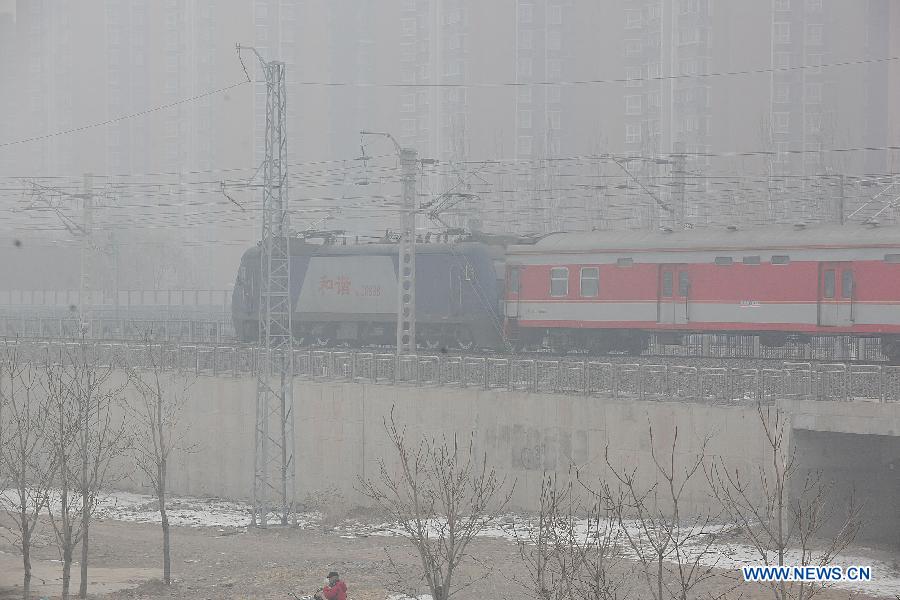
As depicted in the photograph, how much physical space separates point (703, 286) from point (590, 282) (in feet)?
11.7

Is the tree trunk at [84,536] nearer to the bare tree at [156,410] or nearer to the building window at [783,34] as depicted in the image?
the bare tree at [156,410]

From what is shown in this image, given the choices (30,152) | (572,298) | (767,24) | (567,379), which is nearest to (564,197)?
(767,24)

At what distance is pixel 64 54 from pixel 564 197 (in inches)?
2459

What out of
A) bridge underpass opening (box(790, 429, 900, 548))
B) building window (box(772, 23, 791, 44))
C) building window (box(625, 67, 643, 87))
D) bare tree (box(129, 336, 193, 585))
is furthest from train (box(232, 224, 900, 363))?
building window (box(625, 67, 643, 87))

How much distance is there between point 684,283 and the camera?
34.7 metres

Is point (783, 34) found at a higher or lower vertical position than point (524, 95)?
higher

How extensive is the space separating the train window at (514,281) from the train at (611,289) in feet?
0.10

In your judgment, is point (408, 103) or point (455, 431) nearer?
point (455, 431)

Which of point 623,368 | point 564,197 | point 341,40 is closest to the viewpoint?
point 623,368

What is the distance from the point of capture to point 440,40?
3866 inches

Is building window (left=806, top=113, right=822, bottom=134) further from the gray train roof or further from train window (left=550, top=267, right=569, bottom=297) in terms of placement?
train window (left=550, top=267, right=569, bottom=297)

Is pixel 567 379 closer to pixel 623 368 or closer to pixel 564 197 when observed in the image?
pixel 623 368

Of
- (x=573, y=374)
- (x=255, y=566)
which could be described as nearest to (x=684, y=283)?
(x=573, y=374)

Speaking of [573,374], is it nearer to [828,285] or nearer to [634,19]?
[828,285]
